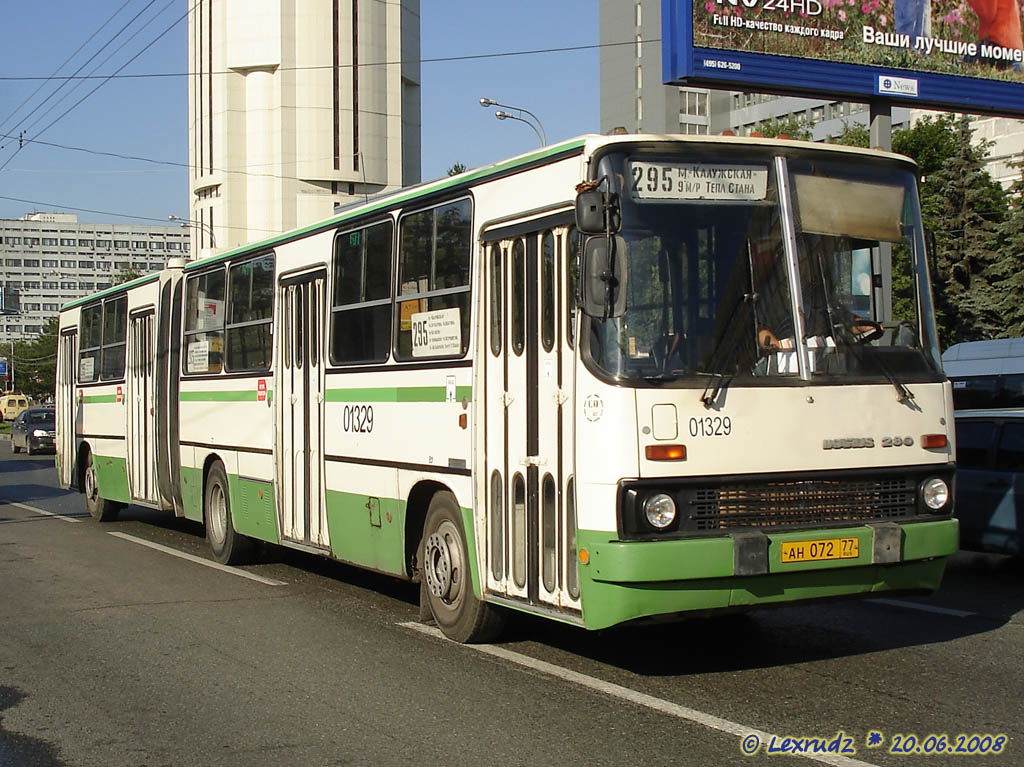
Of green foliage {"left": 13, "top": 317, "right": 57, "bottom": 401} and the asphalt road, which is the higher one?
green foliage {"left": 13, "top": 317, "right": 57, "bottom": 401}

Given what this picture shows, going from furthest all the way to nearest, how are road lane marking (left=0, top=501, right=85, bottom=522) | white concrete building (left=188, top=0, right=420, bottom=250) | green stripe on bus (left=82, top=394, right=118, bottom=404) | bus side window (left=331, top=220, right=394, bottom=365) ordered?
1. white concrete building (left=188, top=0, right=420, bottom=250)
2. road lane marking (left=0, top=501, right=85, bottom=522)
3. green stripe on bus (left=82, top=394, right=118, bottom=404)
4. bus side window (left=331, top=220, right=394, bottom=365)

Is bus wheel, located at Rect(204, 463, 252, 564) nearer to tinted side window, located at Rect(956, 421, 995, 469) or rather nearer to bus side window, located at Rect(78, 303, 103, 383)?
bus side window, located at Rect(78, 303, 103, 383)

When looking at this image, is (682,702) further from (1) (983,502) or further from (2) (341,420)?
(1) (983,502)

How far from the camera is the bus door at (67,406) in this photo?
20258mm

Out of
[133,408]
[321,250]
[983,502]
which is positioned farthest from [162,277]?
[983,502]

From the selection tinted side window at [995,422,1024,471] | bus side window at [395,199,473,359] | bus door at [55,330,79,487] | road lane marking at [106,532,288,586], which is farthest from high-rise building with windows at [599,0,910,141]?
bus side window at [395,199,473,359]

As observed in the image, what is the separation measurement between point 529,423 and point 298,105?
73.6 m

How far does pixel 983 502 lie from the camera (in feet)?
40.8

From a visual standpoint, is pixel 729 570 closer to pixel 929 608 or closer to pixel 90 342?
pixel 929 608

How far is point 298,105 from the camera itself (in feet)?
258

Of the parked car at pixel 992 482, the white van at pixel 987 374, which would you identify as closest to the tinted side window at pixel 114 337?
the parked car at pixel 992 482

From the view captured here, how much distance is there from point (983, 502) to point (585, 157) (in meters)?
6.83

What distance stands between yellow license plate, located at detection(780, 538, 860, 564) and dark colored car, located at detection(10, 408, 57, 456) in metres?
40.7

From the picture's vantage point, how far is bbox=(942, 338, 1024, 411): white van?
21866mm
